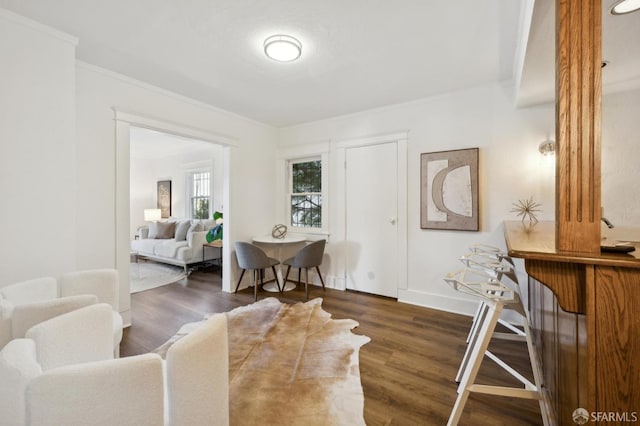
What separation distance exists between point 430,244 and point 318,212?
70.5 inches

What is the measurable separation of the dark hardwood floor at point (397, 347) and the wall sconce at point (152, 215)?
3298 millimetres

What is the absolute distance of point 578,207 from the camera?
966mm

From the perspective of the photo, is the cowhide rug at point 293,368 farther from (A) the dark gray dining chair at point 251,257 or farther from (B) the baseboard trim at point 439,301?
(B) the baseboard trim at point 439,301

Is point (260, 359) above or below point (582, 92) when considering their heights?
below

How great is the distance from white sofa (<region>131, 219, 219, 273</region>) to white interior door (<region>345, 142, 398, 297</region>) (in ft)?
10.1

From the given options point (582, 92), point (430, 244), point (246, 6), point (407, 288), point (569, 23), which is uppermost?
point (246, 6)

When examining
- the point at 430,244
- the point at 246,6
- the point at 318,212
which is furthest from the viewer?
the point at 318,212

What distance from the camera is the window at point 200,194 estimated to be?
6359 millimetres

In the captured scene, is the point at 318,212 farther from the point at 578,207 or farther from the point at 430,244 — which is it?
the point at 578,207

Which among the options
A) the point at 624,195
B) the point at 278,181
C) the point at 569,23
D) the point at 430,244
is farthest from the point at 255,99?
the point at 624,195

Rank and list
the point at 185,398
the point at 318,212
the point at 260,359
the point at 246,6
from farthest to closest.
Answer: the point at 318,212, the point at 260,359, the point at 246,6, the point at 185,398

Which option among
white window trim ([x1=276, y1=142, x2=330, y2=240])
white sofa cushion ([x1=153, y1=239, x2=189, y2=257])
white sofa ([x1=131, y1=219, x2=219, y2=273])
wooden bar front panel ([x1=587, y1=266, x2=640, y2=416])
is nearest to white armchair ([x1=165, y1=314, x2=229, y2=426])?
wooden bar front panel ([x1=587, y1=266, x2=640, y2=416])

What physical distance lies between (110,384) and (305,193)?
12.6 feet

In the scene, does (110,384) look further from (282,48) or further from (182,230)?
(182,230)
